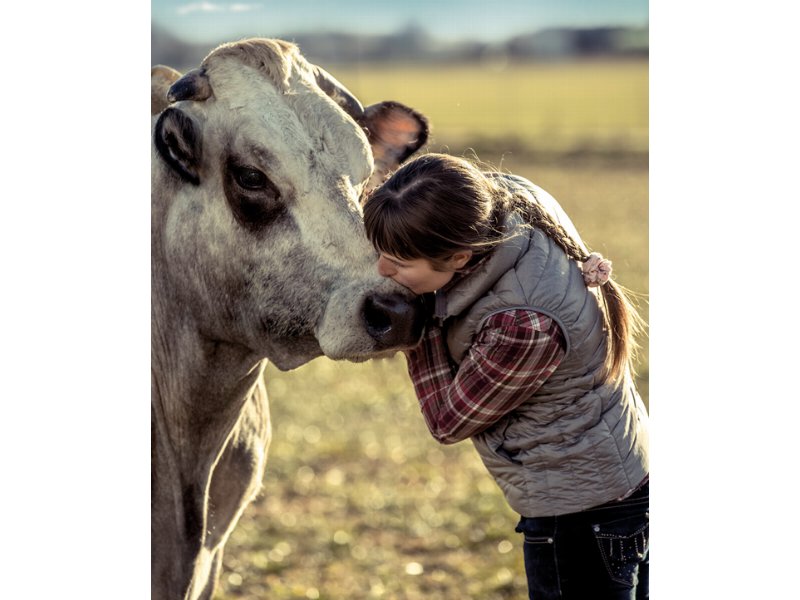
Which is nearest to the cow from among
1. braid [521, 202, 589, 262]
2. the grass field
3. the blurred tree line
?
the blurred tree line

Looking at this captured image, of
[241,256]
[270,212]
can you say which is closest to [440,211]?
[270,212]

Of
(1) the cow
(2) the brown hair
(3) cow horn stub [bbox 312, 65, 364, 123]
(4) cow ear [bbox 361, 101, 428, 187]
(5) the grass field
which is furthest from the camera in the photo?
(5) the grass field

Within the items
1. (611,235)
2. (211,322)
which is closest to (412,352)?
(211,322)

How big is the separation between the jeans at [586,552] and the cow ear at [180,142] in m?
1.35

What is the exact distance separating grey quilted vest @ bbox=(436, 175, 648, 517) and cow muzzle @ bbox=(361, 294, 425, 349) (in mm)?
98

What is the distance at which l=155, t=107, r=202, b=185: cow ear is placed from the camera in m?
2.87

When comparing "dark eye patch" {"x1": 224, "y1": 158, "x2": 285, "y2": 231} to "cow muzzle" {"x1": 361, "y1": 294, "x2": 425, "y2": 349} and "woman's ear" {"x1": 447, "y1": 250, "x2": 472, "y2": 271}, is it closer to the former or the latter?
"cow muzzle" {"x1": 361, "y1": 294, "x2": 425, "y2": 349}

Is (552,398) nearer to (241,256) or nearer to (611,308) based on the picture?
(611,308)
